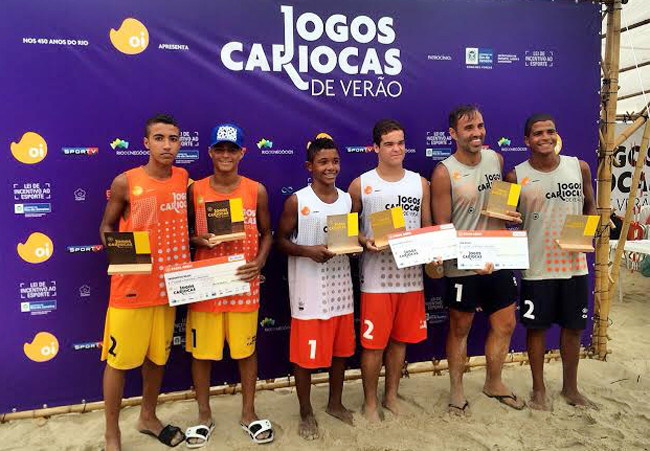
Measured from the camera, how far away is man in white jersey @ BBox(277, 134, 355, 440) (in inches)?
106

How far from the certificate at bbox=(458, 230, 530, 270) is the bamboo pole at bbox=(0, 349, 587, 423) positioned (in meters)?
1.20

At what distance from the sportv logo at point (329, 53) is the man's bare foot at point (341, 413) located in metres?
2.17

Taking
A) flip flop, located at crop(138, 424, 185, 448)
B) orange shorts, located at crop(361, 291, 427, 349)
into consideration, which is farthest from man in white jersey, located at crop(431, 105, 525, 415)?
flip flop, located at crop(138, 424, 185, 448)

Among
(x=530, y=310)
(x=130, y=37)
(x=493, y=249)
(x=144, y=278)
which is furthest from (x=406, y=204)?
(x=130, y=37)

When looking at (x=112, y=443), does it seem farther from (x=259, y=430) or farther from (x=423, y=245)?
(x=423, y=245)

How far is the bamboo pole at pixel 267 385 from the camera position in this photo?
10.2 feet

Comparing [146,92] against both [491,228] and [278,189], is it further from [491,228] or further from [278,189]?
[491,228]

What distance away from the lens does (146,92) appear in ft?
10.0

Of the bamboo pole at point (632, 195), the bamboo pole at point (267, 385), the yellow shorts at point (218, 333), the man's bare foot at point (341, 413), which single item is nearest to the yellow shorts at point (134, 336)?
the yellow shorts at point (218, 333)

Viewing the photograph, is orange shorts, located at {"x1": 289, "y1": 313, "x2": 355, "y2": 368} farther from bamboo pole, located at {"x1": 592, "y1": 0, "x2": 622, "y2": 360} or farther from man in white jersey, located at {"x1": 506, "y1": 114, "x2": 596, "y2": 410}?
bamboo pole, located at {"x1": 592, "y1": 0, "x2": 622, "y2": 360}

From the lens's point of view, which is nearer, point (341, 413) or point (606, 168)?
point (341, 413)

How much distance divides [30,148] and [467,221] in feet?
9.24

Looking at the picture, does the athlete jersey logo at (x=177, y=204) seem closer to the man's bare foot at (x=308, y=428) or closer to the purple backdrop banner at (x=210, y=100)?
the purple backdrop banner at (x=210, y=100)

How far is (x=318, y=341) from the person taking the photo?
271 cm
